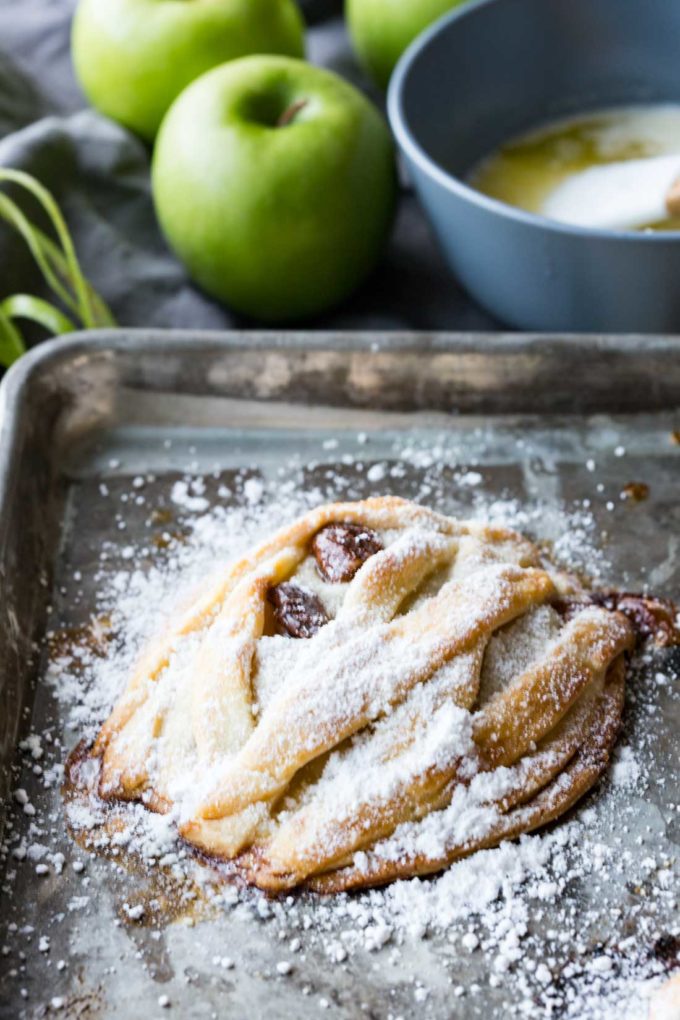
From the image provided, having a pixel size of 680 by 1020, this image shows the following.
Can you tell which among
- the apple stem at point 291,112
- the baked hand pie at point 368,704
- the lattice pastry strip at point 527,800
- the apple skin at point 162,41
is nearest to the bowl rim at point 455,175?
the apple stem at point 291,112

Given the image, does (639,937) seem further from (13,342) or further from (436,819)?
(13,342)

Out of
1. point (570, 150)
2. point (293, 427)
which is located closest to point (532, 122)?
point (570, 150)

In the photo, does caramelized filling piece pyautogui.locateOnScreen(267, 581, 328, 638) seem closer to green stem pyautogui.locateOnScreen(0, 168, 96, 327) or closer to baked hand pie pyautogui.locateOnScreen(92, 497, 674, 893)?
baked hand pie pyautogui.locateOnScreen(92, 497, 674, 893)

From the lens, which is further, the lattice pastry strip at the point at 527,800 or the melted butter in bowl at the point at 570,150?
the melted butter in bowl at the point at 570,150

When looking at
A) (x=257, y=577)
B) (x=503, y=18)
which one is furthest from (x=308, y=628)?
(x=503, y=18)

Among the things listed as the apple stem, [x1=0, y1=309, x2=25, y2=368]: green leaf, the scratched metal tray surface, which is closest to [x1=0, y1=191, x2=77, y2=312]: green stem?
[x1=0, y1=309, x2=25, y2=368]: green leaf

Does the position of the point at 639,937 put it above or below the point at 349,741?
below

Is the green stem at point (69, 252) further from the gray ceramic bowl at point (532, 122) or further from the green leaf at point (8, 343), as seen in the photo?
the gray ceramic bowl at point (532, 122)
